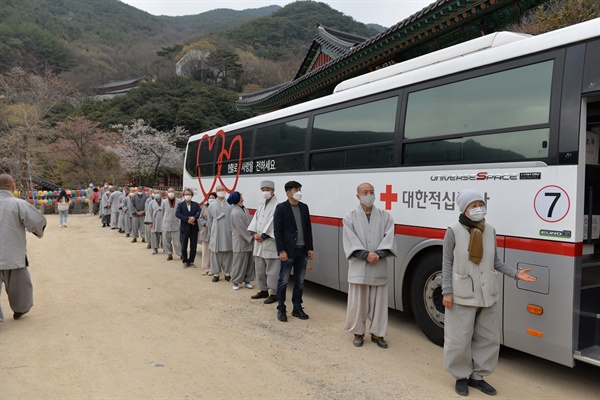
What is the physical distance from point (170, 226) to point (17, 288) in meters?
4.99

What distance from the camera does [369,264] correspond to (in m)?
4.67

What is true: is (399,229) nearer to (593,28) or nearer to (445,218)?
(445,218)

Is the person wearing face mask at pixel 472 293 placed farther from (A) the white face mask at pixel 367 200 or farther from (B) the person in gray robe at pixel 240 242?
(B) the person in gray robe at pixel 240 242

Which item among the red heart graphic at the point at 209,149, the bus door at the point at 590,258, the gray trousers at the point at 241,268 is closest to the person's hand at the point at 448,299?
the bus door at the point at 590,258

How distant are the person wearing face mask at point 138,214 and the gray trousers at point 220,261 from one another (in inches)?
267

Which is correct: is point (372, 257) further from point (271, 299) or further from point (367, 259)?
point (271, 299)

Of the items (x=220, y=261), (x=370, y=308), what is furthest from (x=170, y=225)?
(x=370, y=308)

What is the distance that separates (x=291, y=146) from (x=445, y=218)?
342cm

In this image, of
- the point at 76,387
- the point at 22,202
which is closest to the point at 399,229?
the point at 76,387

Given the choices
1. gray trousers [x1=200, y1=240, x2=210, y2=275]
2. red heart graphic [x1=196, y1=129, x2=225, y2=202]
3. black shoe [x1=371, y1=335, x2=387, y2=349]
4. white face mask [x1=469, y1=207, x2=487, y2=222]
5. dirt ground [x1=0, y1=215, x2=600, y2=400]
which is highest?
red heart graphic [x1=196, y1=129, x2=225, y2=202]

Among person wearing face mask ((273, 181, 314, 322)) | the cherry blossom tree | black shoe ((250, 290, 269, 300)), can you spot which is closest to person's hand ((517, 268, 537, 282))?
person wearing face mask ((273, 181, 314, 322))

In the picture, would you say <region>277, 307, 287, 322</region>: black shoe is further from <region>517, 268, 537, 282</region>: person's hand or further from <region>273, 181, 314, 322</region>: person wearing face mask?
<region>517, 268, 537, 282</region>: person's hand

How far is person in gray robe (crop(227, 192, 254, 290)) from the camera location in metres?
7.38

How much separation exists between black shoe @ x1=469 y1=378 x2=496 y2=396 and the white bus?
521mm
